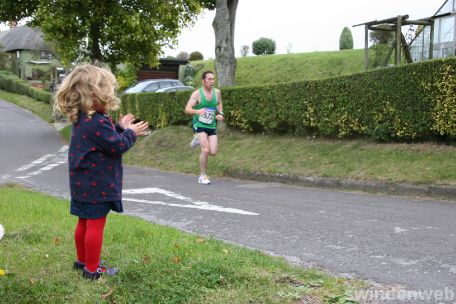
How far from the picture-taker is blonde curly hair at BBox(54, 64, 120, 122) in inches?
147

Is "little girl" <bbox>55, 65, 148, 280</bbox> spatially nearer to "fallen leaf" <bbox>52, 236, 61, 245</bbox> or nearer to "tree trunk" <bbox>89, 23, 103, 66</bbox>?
"fallen leaf" <bbox>52, 236, 61, 245</bbox>

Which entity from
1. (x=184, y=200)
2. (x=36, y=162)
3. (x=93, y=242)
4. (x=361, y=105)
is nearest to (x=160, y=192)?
(x=184, y=200)

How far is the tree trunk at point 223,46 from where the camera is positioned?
1639 centimetres

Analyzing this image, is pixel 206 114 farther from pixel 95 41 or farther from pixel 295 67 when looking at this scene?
pixel 295 67

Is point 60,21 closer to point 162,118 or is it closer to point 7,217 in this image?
point 162,118

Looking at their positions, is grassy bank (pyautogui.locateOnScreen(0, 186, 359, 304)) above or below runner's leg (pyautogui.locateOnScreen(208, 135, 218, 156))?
below

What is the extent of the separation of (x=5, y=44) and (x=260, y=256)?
79.1 m

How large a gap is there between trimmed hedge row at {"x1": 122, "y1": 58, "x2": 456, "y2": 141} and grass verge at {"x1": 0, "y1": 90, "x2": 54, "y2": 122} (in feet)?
72.7

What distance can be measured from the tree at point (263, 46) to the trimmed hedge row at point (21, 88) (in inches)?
949

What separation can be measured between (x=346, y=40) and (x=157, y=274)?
49712 millimetres

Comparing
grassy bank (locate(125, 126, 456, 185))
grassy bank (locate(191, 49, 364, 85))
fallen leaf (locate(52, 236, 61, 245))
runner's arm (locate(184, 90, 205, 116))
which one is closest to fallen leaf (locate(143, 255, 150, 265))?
fallen leaf (locate(52, 236, 61, 245))

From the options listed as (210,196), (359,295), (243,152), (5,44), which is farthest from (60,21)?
(5,44)

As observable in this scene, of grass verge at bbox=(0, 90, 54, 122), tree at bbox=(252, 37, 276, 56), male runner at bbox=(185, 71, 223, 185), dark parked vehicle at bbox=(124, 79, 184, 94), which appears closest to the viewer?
male runner at bbox=(185, 71, 223, 185)

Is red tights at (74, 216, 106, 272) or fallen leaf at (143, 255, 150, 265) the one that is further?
fallen leaf at (143, 255, 150, 265)
